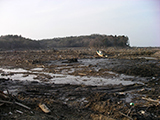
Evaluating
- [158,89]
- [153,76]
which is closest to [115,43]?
[153,76]

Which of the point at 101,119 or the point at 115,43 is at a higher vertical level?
the point at 115,43

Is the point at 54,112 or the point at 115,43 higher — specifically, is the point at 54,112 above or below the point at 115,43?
below

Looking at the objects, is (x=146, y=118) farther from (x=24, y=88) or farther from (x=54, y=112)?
(x=24, y=88)

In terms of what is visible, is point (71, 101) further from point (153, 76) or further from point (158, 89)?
point (153, 76)

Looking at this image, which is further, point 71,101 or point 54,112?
point 71,101

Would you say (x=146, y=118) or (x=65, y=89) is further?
(x=65, y=89)

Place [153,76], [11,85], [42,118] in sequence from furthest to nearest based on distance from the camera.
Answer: [153,76] < [11,85] < [42,118]

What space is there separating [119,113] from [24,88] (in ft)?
15.6

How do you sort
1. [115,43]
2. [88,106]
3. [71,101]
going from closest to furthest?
1. [88,106]
2. [71,101]
3. [115,43]

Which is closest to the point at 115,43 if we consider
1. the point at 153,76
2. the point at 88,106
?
the point at 153,76

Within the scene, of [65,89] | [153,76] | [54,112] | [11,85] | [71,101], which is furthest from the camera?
[153,76]

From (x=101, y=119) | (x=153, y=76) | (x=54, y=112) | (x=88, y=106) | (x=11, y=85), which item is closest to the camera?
(x=101, y=119)

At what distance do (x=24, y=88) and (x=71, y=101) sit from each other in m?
2.80

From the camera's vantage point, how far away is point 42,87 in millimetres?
7598
